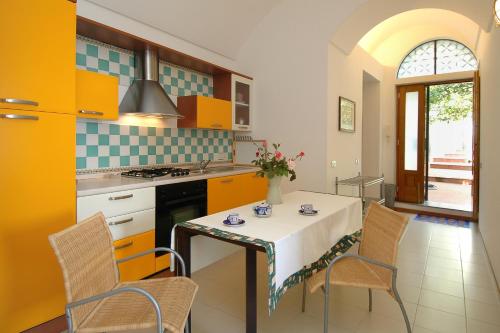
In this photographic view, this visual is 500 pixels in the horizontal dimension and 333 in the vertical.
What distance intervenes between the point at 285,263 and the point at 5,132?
1.68 meters

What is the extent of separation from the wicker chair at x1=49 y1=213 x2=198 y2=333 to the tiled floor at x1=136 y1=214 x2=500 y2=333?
0.62 m

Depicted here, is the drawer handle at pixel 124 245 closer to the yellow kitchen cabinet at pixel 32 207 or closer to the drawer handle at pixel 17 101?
the yellow kitchen cabinet at pixel 32 207

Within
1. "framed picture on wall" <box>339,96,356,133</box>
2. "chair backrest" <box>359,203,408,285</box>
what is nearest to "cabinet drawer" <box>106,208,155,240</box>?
"chair backrest" <box>359,203,408,285</box>

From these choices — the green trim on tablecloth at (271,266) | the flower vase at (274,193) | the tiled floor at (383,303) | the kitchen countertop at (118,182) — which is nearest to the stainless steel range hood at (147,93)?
the kitchen countertop at (118,182)

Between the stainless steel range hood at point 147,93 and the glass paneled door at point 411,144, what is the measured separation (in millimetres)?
4385

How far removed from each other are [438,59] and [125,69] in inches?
201

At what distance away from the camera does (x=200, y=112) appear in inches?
134

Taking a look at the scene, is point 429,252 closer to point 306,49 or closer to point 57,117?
point 306,49

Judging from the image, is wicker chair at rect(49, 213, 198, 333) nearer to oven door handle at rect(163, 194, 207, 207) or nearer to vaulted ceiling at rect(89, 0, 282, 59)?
oven door handle at rect(163, 194, 207, 207)

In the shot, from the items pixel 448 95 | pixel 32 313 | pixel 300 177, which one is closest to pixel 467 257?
pixel 300 177

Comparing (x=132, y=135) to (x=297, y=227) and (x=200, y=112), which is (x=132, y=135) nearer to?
(x=200, y=112)

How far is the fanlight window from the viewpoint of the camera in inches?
202

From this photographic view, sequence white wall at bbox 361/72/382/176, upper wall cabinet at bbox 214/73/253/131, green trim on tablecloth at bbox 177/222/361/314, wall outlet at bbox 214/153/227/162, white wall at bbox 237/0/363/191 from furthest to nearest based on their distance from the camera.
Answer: white wall at bbox 361/72/382/176
wall outlet at bbox 214/153/227/162
upper wall cabinet at bbox 214/73/253/131
white wall at bbox 237/0/363/191
green trim on tablecloth at bbox 177/222/361/314

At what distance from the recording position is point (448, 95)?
5512 millimetres
